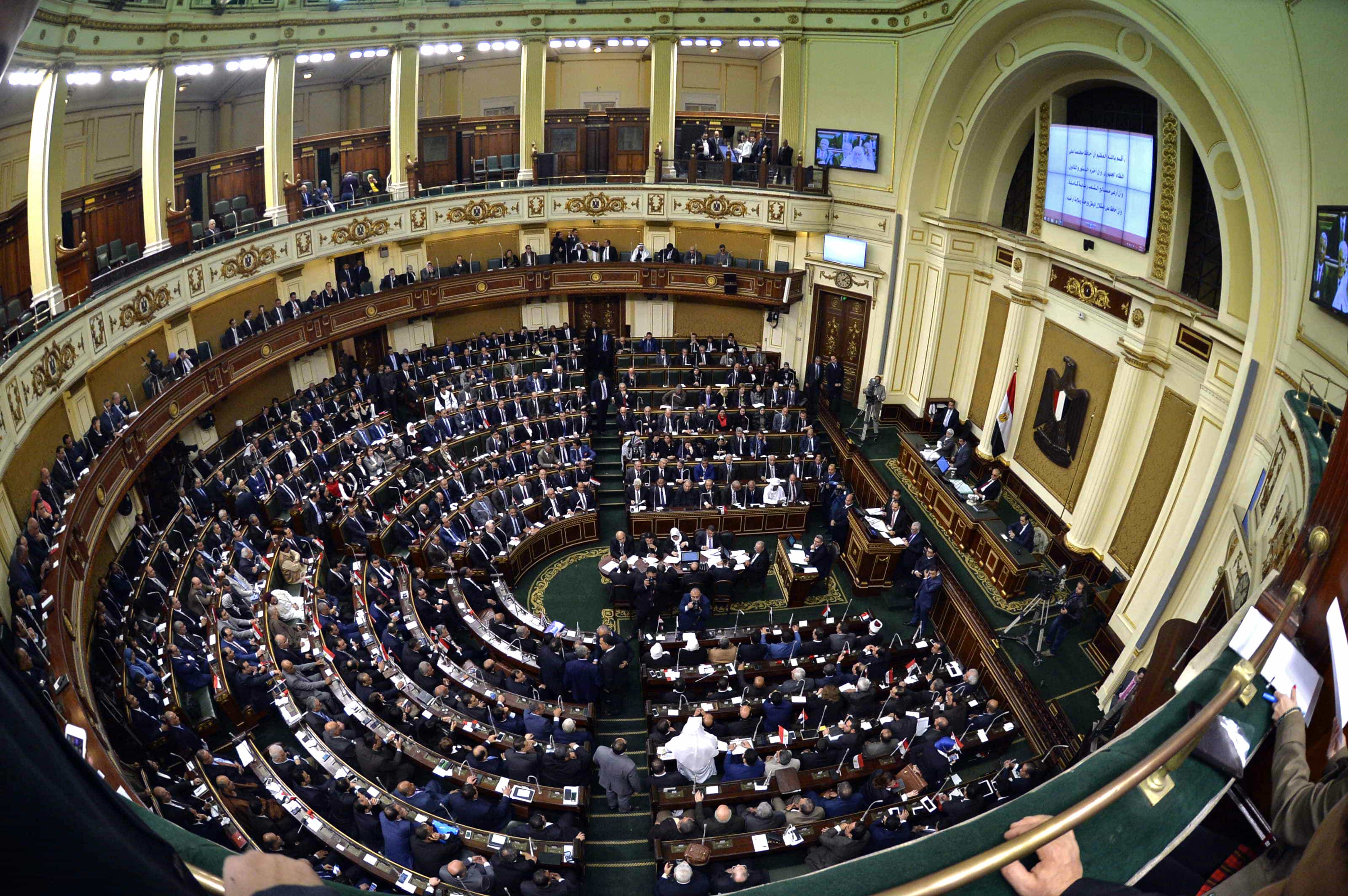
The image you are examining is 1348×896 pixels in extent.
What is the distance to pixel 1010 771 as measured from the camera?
977 centimetres

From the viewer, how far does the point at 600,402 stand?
63.8ft

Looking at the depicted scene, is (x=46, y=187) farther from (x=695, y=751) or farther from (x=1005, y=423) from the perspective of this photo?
(x=1005, y=423)

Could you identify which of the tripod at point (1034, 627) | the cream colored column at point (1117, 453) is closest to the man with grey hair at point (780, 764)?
the tripod at point (1034, 627)

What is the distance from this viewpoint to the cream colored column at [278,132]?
17.2 metres

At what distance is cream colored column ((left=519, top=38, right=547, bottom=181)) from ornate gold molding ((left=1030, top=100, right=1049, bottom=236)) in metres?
11.9

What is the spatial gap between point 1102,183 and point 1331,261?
653 centimetres

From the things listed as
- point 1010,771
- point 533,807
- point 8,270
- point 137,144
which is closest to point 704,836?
point 533,807

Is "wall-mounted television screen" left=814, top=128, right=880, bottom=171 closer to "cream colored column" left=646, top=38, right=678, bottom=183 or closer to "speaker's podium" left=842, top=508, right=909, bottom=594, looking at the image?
"cream colored column" left=646, top=38, right=678, bottom=183

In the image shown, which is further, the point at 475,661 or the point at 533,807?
the point at 475,661

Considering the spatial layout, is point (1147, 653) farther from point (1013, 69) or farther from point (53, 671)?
point (53, 671)

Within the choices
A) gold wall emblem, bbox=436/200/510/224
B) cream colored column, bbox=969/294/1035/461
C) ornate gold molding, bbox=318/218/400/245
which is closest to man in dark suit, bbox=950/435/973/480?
cream colored column, bbox=969/294/1035/461

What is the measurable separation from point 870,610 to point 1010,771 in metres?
5.02

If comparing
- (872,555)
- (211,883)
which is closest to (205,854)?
(211,883)

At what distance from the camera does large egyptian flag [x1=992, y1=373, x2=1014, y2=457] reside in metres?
16.7
